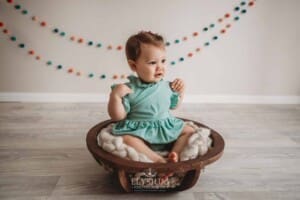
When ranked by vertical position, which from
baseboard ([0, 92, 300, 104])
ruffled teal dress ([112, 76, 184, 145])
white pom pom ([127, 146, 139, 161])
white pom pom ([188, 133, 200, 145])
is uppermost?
ruffled teal dress ([112, 76, 184, 145])

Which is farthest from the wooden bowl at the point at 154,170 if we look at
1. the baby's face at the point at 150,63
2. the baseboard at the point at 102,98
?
the baseboard at the point at 102,98

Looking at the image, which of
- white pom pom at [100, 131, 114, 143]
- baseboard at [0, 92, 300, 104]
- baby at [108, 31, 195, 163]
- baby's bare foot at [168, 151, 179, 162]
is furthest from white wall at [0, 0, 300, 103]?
baby's bare foot at [168, 151, 179, 162]

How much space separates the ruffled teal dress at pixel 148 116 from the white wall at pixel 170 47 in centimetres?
98

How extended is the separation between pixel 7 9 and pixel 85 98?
2.45 ft

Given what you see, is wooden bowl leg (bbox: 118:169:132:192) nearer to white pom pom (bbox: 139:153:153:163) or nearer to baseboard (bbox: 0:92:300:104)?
white pom pom (bbox: 139:153:153:163)

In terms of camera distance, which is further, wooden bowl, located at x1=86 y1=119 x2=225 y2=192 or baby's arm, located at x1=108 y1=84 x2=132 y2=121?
baby's arm, located at x1=108 y1=84 x2=132 y2=121

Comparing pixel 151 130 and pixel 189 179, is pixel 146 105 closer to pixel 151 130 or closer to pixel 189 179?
pixel 151 130

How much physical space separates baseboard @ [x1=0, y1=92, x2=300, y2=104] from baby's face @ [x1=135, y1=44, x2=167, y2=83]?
106 centimetres

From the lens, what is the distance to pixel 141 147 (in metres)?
A: 1.07

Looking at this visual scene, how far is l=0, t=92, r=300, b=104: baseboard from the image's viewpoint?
2.10 m

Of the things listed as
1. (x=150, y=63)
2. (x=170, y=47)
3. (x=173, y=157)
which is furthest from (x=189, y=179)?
(x=170, y=47)

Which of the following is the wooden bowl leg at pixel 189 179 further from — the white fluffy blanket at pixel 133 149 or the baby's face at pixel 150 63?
the baby's face at pixel 150 63

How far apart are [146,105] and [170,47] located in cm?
103

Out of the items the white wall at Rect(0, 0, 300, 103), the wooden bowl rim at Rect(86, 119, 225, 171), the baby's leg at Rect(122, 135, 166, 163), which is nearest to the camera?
the wooden bowl rim at Rect(86, 119, 225, 171)
